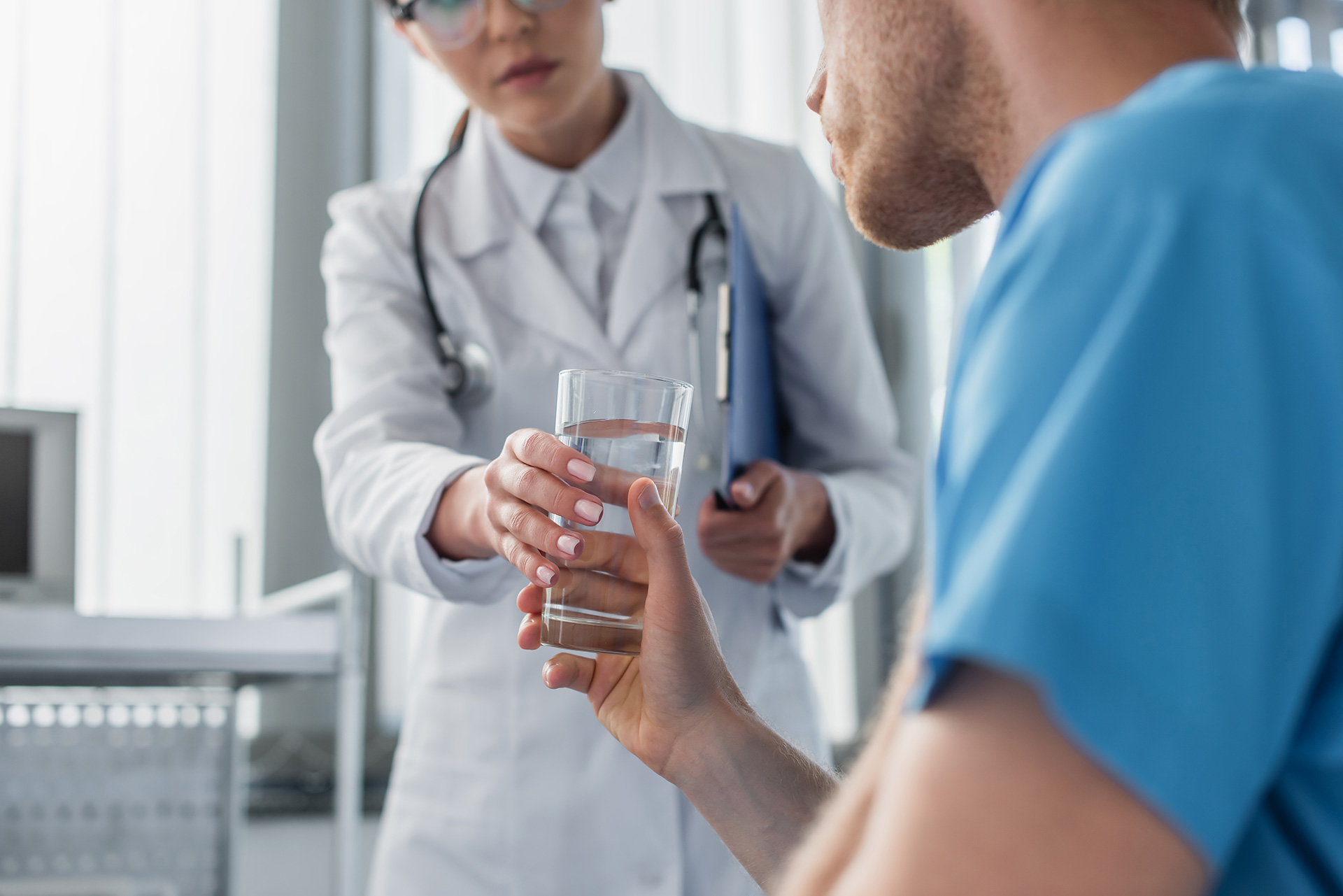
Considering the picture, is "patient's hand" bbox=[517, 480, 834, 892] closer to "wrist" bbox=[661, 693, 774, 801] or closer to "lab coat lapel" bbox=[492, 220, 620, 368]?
"wrist" bbox=[661, 693, 774, 801]

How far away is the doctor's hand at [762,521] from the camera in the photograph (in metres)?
1.16

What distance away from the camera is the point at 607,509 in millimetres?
757

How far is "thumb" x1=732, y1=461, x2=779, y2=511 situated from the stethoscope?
0.14m

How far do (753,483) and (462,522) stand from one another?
297 mm

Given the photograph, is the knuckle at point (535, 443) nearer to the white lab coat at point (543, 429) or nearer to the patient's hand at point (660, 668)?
the patient's hand at point (660, 668)

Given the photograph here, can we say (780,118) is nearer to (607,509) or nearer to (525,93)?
(525,93)

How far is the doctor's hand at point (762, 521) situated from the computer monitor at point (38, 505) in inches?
47.9

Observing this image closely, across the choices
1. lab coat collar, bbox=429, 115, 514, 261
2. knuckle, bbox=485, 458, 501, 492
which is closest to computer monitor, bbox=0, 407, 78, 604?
lab coat collar, bbox=429, 115, 514, 261

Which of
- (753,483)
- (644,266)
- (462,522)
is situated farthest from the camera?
(644,266)

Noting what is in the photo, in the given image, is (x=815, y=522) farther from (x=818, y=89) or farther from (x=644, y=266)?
(x=818, y=89)

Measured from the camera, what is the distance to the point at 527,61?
4.31 ft

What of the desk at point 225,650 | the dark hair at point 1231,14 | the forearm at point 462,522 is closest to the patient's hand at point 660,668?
the forearm at point 462,522

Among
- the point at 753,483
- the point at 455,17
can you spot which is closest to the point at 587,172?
the point at 455,17

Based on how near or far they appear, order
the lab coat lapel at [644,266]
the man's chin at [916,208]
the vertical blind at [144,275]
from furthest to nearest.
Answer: the vertical blind at [144,275] → the lab coat lapel at [644,266] → the man's chin at [916,208]
